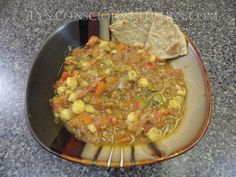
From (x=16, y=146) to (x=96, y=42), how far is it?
643 mm

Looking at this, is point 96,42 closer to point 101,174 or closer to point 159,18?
point 159,18

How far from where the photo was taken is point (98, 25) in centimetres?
171

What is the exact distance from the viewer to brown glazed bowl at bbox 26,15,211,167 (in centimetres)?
125

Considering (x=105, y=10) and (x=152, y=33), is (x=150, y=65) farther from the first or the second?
(x=105, y=10)

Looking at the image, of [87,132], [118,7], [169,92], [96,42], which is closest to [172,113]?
[169,92]

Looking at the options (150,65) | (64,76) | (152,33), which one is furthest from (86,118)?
(152,33)

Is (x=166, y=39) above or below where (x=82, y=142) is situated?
above

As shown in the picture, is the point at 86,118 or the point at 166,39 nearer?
the point at 86,118

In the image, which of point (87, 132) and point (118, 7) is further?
point (118, 7)

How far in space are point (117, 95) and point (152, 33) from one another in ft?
1.19

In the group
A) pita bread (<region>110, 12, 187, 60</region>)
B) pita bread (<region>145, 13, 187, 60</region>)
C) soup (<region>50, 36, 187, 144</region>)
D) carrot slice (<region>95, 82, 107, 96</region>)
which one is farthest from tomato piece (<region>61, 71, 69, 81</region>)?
pita bread (<region>145, 13, 187, 60</region>)

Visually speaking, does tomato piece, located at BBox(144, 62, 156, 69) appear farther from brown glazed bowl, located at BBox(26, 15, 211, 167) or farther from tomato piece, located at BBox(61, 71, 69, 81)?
tomato piece, located at BBox(61, 71, 69, 81)

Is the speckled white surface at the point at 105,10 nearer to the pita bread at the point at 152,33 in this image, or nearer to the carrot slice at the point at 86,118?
the carrot slice at the point at 86,118

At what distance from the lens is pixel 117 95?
60.2 inches
